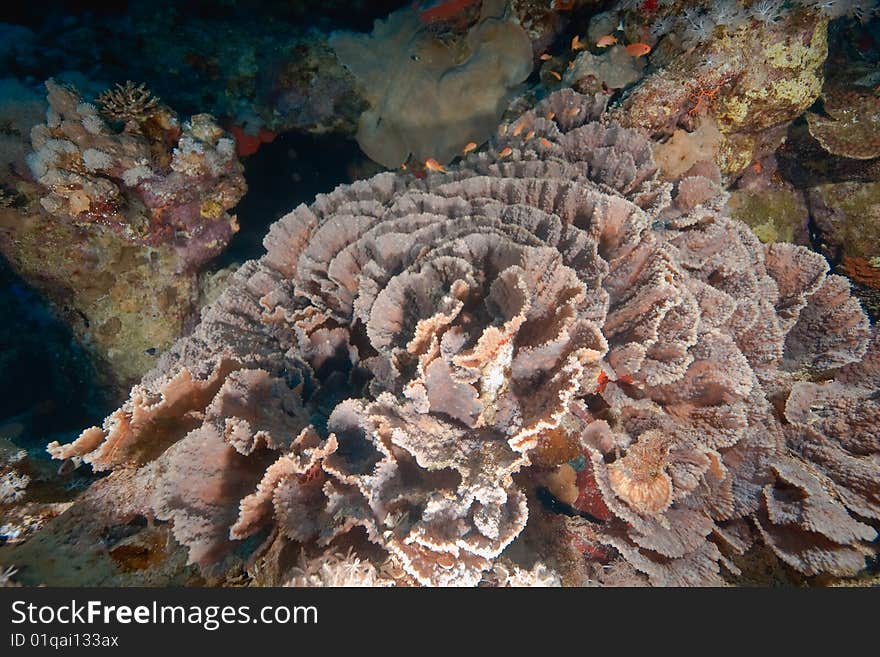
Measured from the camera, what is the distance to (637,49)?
3.94 meters

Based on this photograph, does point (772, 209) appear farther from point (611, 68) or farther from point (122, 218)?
point (122, 218)

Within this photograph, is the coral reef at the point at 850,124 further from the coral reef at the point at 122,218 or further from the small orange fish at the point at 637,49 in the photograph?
the coral reef at the point at 122,218

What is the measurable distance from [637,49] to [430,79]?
246 cm

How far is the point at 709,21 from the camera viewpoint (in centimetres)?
376

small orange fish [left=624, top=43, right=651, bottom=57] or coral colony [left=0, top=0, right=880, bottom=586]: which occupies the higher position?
small orange fish [left=624, top=43, right=651, bottom=57]

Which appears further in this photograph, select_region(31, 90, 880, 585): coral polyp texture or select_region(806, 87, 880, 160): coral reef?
select_region(806, 87, 880, 160): coral reef

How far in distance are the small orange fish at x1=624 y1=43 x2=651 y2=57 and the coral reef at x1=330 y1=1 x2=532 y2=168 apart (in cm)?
143

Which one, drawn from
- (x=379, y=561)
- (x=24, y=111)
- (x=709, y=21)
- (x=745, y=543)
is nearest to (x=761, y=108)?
(x=709, y=21)

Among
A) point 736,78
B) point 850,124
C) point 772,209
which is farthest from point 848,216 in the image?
point 736,78

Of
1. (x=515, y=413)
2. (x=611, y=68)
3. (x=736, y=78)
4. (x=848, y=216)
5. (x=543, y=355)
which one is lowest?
(x=848, y=216)

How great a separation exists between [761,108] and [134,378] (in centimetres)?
720

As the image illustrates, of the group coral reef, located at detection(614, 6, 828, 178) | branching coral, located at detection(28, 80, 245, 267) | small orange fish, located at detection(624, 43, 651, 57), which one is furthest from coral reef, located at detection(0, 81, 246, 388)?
coral reef, located at detection(614, 6, 828, 178)

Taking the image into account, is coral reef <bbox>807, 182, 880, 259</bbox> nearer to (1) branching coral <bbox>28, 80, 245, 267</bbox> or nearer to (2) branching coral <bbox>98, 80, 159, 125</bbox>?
(1) branching coral <bbox>28, 80, 245, 267</bbox>

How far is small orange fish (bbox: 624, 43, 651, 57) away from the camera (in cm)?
393
